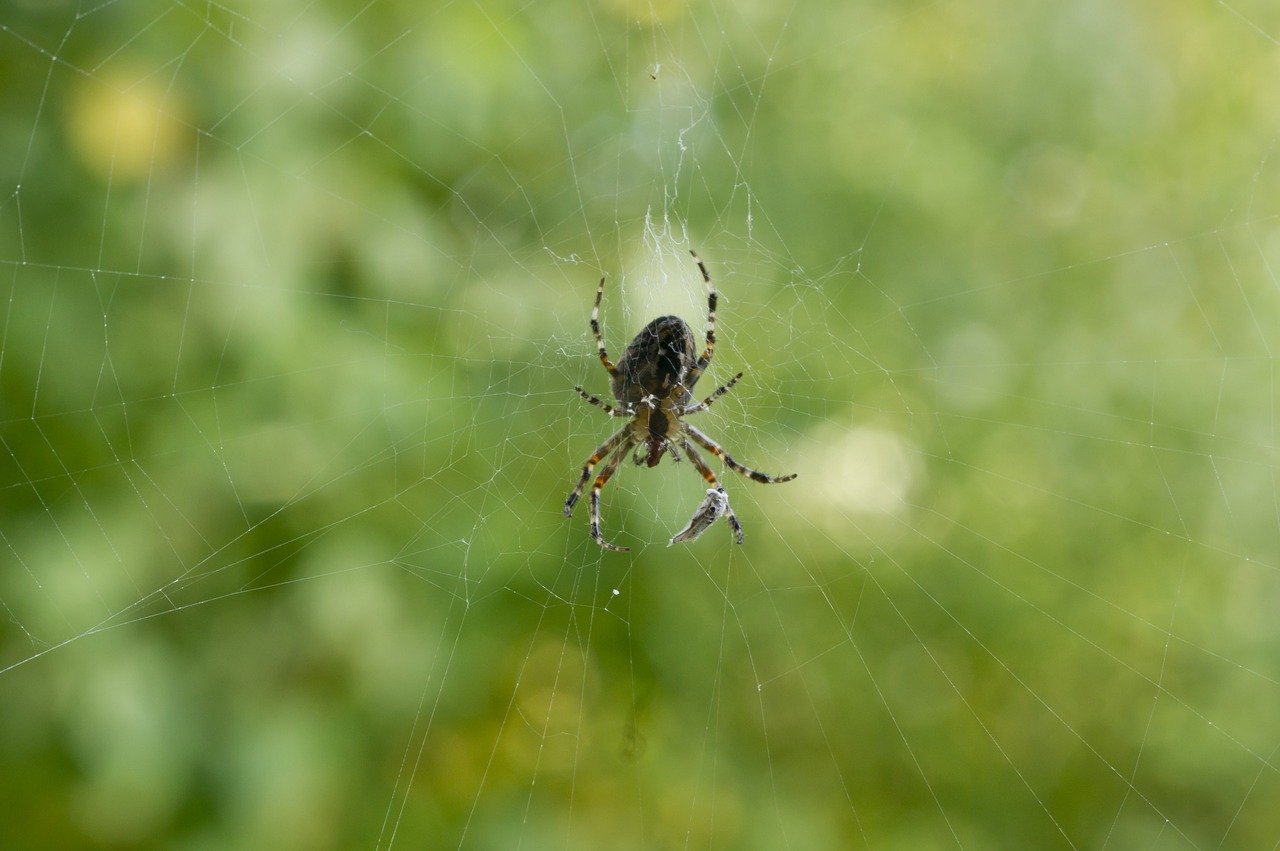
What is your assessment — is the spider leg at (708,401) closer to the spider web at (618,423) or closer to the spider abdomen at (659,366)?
the spider abdomen at (659,366)

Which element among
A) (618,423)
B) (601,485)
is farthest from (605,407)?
(618,423)

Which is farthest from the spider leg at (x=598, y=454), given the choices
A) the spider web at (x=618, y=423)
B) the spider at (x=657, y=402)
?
the spider web at (x=618, y=423)

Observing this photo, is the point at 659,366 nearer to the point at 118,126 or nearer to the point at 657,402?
the point at 657,402

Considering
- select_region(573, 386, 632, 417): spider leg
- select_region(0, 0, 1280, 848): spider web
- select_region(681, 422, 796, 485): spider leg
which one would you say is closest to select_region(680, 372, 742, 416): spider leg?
select_region(681, 422, 796, 485): spider leg

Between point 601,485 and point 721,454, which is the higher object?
point 721,454

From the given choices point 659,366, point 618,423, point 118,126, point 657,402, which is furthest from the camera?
point 618,423

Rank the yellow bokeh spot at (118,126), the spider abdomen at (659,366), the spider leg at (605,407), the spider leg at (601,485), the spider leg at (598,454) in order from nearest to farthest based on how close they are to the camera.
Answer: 1. the yellow bokeh spot at (118,126)
2. the spider abdomen at (659,366)
3. the spider leg at (605,407)
4. the spider leg at (601,485)
5. the spider leg at (598,454)
